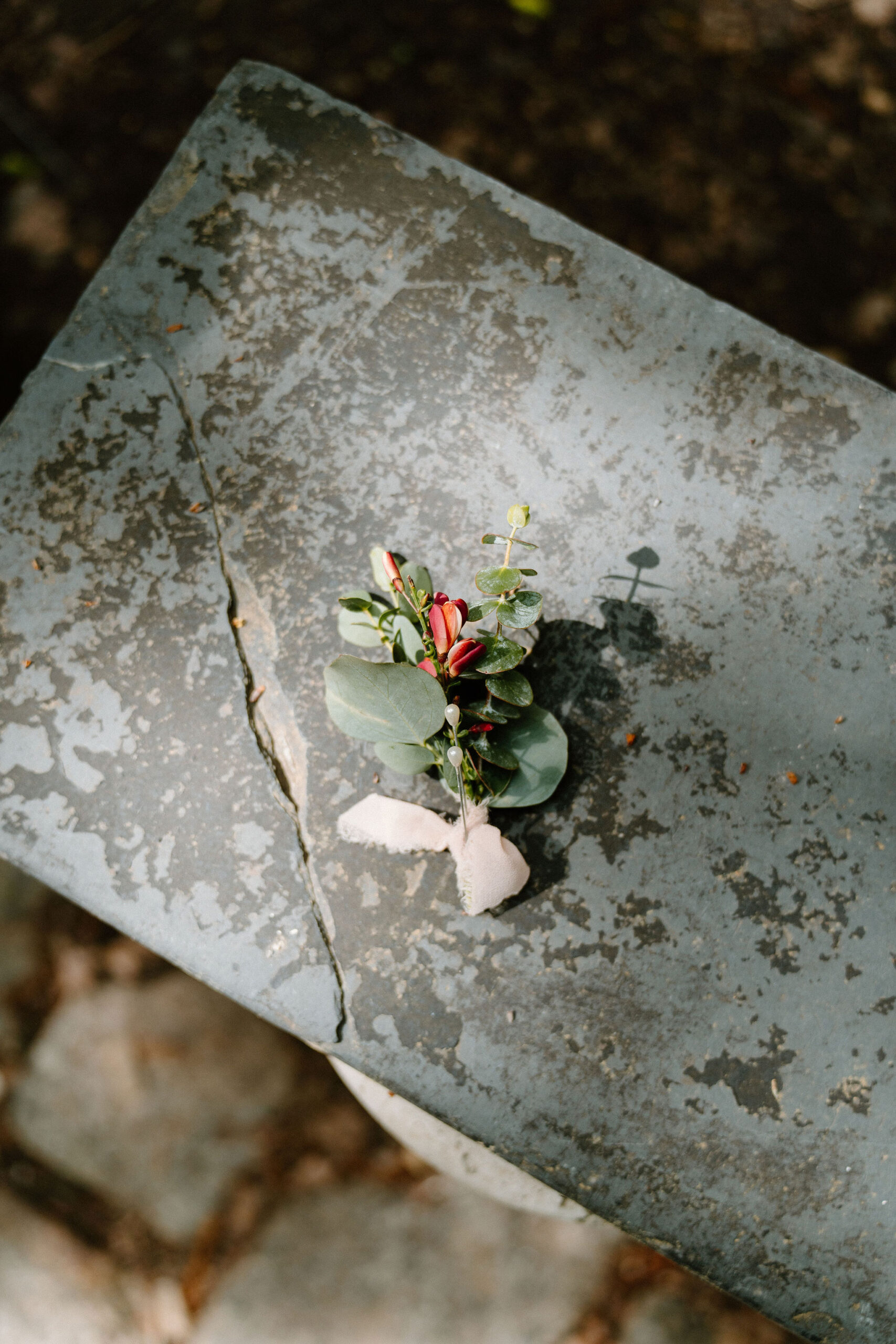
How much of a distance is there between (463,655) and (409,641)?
3.4 inches

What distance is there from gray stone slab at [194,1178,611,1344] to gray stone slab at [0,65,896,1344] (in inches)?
24.2

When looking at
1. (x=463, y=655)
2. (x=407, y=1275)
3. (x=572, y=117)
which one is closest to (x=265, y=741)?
(x=463, y=655)

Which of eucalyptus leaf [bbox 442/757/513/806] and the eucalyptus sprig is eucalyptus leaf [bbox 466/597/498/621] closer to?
A: the eucalyptus sprig

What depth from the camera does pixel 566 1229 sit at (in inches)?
53.9

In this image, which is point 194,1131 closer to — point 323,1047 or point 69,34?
point 323,1047

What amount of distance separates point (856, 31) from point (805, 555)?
1581 millimetres

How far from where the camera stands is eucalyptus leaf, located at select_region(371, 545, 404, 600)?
86cm

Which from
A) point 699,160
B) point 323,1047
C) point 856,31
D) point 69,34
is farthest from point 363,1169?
point 856,31

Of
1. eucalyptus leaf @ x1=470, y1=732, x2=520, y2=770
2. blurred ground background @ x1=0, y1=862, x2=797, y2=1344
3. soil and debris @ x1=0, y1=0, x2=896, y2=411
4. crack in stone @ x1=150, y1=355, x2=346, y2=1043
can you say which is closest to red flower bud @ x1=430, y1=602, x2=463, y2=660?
eucalyptus leaf @ x1=470, y1=732, x2=520, y2=770

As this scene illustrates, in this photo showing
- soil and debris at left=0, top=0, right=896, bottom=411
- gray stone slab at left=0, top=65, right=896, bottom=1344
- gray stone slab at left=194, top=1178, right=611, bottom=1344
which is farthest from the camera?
soil and debris at left=0, top=0, right=896, bottom=411

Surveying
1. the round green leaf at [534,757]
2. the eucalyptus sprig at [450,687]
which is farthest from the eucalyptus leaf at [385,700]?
the round green leaf at [534,757]

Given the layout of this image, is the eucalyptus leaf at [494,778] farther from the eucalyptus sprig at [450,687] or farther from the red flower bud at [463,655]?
the red flower bud at [463,655]

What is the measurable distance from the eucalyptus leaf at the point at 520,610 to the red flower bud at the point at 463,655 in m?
0.03

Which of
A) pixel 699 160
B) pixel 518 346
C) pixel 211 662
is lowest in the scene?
pixel 211 662
